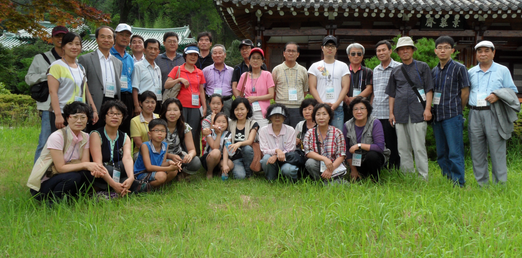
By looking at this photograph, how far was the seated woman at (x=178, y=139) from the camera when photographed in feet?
14.2

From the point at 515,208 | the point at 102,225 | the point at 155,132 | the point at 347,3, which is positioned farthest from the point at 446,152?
the point at 347,3

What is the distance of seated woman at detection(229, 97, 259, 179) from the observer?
460 centimetres

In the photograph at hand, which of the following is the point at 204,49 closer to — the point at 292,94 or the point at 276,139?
the point at 292,94

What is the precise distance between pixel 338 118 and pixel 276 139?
87 centimetres

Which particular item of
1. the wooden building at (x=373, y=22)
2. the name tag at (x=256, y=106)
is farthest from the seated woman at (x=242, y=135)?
the wooden building at (x=373, y=22)

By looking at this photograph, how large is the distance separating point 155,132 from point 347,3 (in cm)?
712

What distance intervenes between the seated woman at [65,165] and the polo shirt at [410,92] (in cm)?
330

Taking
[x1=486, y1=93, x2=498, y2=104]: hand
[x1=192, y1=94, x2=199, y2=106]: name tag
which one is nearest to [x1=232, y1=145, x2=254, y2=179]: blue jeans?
[x1=192, y1=94, x2=199, y2=106]: name tag

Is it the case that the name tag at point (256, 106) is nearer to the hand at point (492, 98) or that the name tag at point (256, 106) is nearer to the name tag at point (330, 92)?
the name tag at point (330, 92)

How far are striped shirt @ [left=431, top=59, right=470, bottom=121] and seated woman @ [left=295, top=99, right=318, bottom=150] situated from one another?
4.68ft

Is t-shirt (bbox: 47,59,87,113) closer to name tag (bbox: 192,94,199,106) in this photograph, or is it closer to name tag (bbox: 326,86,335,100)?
name tag (bbox: 192,94,199,106)

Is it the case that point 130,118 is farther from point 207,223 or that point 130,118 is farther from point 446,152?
point 446,152

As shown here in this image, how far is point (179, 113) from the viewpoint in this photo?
4.37 meters

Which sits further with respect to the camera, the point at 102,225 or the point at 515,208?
the point at 515,208
